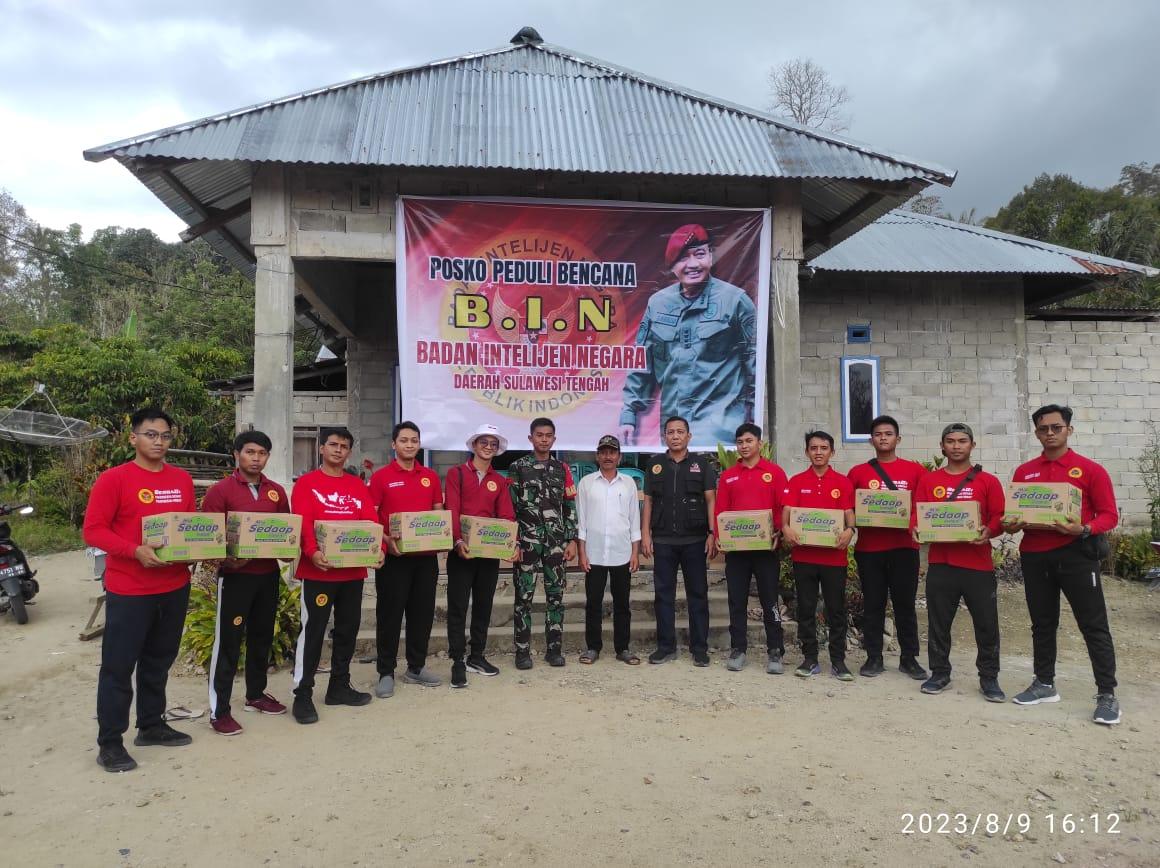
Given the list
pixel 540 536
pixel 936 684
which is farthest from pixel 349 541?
pixel 936 684

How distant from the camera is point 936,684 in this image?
4.80 metres

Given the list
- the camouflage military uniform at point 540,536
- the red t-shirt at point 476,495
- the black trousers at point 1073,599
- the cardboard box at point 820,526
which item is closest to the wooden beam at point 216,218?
the red t-shirt at point 476,495

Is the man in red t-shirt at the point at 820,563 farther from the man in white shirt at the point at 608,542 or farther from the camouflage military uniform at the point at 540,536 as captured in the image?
the camouflage military uniform at the point at 540,536

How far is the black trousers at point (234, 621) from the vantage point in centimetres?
413

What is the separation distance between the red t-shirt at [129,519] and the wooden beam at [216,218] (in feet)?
13.4

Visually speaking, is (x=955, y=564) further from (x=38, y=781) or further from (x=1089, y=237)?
(x=1089, y=237)

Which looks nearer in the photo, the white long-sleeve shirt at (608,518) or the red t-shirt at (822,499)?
the red t-shirt at (822,499)

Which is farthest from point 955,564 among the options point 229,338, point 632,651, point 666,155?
point 229,338

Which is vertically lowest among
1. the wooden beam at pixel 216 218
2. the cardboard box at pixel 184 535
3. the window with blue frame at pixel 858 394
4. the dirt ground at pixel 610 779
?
the dirt ground at pixel 610 779

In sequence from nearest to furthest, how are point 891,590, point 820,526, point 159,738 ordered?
point 159,738
point 820,526
point 891,590

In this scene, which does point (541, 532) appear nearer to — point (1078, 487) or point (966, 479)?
point (966, 479)

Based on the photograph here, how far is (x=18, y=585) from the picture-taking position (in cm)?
725

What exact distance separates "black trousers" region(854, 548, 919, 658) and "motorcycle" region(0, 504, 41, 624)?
7461 mm

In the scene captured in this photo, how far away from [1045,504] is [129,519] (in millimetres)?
4866
